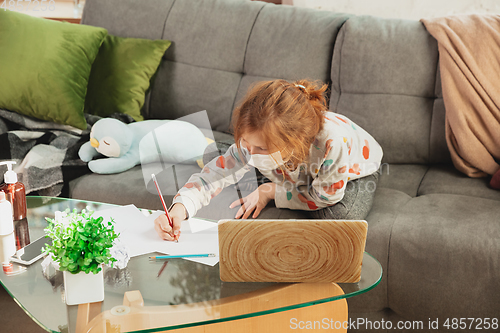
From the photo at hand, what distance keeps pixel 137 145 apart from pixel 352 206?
0.80 meters

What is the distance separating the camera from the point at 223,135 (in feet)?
5.72

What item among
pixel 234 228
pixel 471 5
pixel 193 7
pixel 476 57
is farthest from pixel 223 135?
pixel 471 5

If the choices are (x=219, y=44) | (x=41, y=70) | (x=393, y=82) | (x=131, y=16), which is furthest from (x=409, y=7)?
(x=41, y=70)

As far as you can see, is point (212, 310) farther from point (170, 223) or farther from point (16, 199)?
point (16, 199)

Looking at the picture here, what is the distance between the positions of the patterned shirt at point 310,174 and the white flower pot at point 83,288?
35cm

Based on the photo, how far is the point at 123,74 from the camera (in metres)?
1.82

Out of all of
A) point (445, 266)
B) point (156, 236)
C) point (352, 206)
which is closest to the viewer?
point (156, 236)

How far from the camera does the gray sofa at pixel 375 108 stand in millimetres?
1083

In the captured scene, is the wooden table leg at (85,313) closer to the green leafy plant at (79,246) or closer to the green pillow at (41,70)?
the green leafy plant at (79,246)

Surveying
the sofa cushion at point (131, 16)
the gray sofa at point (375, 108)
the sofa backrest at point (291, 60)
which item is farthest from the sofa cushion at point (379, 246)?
the sofa cushion at point (131, 16)

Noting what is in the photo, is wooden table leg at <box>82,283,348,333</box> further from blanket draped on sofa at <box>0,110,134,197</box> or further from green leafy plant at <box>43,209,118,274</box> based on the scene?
blanket draped on sofa at <box>0,110,134,197</box>

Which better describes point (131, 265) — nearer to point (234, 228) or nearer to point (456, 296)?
point (234, 228)

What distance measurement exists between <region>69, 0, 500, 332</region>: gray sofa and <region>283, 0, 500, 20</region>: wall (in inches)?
15.0

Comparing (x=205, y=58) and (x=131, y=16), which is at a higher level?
(x=131, y=16)
